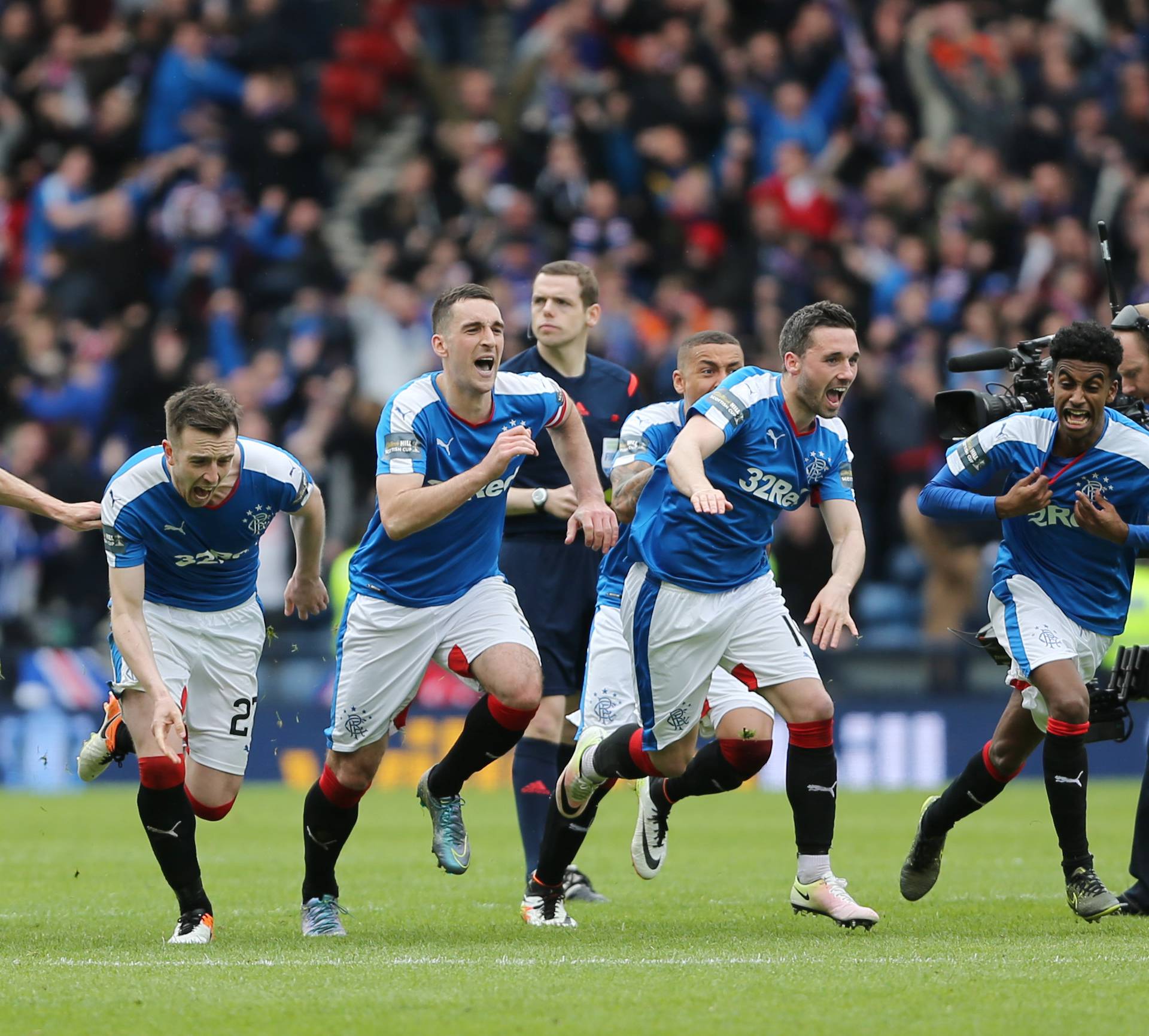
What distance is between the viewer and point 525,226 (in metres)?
17.2

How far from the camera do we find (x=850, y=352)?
7.36m

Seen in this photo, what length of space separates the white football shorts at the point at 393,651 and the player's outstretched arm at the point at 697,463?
3.23 feet

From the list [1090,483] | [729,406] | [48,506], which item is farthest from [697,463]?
[48,506]

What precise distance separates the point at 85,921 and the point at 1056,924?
394 cm

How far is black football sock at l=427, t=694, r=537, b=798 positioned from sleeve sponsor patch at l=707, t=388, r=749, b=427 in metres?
1.38

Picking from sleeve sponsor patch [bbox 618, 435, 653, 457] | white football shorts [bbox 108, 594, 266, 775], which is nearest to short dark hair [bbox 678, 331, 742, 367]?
sleeve sponsor patch [bbox 618, 435, 653, 457]

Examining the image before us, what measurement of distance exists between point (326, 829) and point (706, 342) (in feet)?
9.05

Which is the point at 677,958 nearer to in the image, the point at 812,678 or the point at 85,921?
the point at 812,678

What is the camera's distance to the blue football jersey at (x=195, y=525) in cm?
729

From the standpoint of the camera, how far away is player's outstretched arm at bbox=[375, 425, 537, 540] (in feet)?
23.2

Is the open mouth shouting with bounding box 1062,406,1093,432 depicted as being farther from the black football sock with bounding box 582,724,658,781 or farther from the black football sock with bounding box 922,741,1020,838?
the black football sock with bounding box 582,724,658,781

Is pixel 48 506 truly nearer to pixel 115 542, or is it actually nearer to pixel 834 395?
pixel 115 542

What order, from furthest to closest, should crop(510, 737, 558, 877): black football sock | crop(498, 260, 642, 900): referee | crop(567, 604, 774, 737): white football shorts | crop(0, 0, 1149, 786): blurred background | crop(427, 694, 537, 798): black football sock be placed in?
crop(0, 0, 1149, 786): blurred background → crop(498, 260, 642, 900): referee → crop(510, 737, 558, 877): black football sock → crop(567, 604, 774, 737): white football shorts → crop(427, 694, 537, 798): black football sock

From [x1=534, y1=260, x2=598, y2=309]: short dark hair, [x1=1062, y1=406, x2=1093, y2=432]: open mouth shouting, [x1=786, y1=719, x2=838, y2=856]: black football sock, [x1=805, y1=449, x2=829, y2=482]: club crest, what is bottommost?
[x1=786, y1=719, x2=838, y2=856]: black football sock
